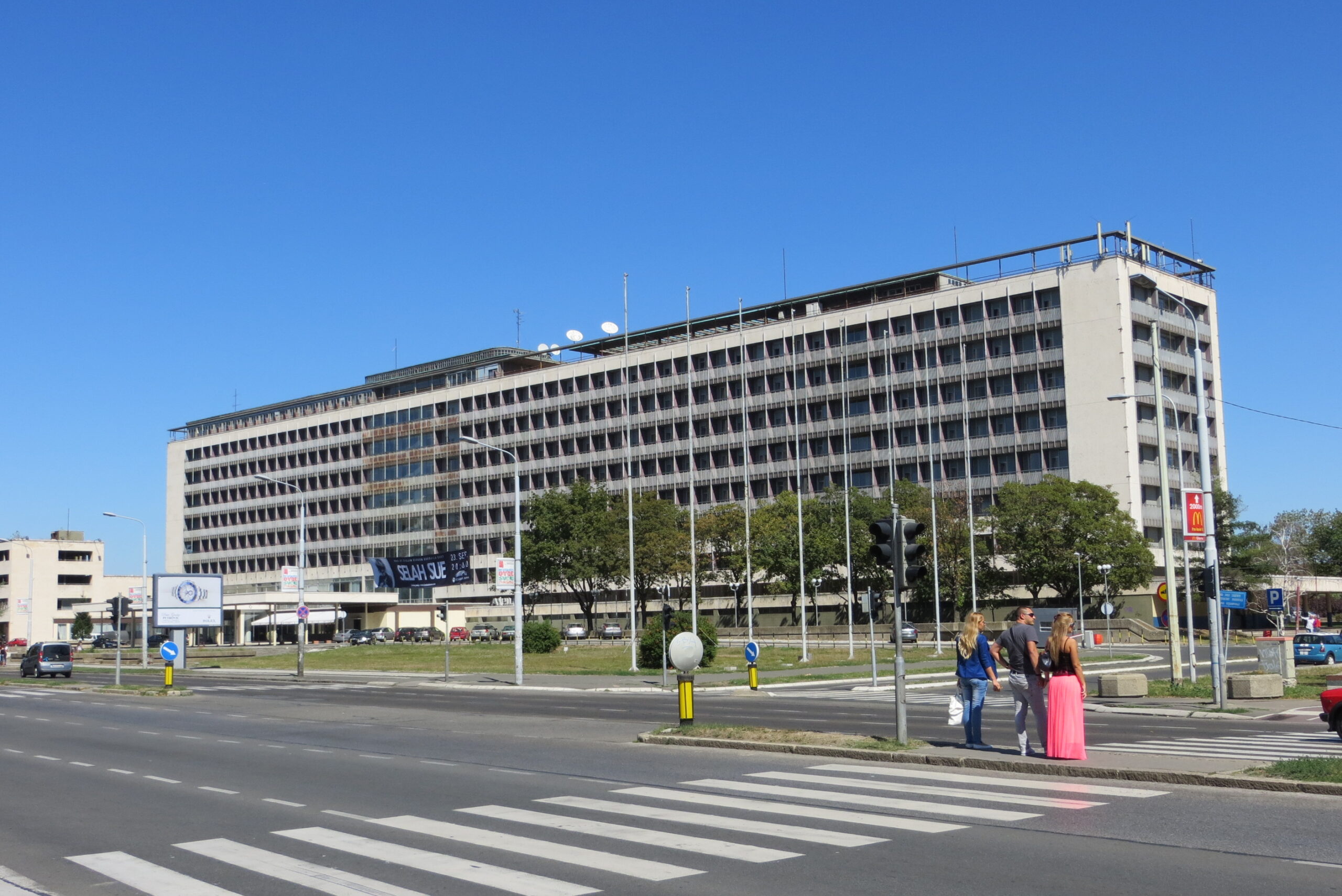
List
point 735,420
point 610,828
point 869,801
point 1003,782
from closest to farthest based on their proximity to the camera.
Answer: point 610,828, point 869,801, point 1003,782, point 735,420

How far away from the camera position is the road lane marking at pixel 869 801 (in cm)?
1139

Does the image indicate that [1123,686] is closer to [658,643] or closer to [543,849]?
[658,643]

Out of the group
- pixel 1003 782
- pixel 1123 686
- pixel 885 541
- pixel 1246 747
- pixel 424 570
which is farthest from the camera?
pixel 424 570

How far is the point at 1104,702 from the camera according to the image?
28422 mm

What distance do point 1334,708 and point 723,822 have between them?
11286 mm

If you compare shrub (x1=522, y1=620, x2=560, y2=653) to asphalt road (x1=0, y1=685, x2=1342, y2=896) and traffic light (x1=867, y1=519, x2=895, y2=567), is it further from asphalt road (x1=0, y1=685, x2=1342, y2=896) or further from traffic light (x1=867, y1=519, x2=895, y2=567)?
traffic light (x1=867, y1=519, x2=895, y2=567)

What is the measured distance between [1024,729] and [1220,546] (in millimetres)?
82251

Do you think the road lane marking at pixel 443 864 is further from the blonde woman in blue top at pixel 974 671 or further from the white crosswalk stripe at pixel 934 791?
the blonde woman in blue top at pixel 974 671

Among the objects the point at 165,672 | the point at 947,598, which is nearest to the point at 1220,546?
the point at 947,598

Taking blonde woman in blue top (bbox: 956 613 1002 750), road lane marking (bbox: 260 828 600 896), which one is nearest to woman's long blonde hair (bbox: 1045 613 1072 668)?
blonde woman in blue top (bbox: 956 613 1002 750)

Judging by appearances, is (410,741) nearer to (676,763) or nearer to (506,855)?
(676,763)

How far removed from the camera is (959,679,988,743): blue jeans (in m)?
16.1

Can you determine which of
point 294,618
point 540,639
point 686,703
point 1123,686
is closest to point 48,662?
point 540,639

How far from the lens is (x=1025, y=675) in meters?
15.4
